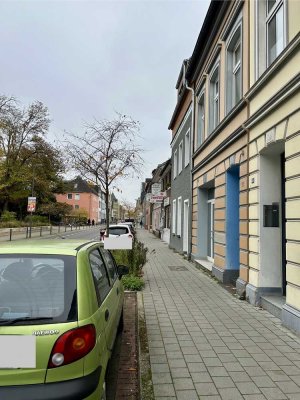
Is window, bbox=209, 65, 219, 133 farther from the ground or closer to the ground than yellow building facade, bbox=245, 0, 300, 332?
farther from the ground

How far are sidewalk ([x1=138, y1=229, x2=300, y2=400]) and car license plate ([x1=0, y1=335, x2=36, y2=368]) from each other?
163 centimetres

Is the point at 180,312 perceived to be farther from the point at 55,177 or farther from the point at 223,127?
the point at 55,177

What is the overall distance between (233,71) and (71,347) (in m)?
9.21

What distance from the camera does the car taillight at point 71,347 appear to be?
2496 millimetres

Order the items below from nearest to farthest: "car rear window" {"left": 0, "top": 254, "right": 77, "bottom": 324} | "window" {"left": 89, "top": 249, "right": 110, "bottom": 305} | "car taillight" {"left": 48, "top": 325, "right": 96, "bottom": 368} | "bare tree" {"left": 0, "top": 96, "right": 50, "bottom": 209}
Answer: "car taillight" {"left": 48, "top": 325, "right": 96, "bottom": 368}, "car rear window" {"left": 0, "top": 254, "right": 77, "bottom": 324}, "window" {"left": 89, "top": 249, "right": 110, "bottom": 305}, "bare tree" {"left": 0, "top": 96, "right": 50, "bottom": 209}

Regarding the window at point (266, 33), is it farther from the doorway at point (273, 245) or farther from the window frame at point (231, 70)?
the window frame at point (231, 70)

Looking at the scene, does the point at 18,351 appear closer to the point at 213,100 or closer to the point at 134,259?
the point at 134,259

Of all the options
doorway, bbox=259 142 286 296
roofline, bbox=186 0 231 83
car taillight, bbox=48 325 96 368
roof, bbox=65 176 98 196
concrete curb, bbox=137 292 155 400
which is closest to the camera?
car taillight, bbox=48 325 96 368

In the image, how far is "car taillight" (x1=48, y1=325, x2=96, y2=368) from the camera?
2496 millimetres

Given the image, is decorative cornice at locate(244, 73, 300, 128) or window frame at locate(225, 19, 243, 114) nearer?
decorative cornice at locate(244, 73, 300, 128)

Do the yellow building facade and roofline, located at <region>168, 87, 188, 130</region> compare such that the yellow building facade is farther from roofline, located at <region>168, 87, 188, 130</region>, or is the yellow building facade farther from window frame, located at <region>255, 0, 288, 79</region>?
roofline, located at <region>168, 87, 188, 130</region>

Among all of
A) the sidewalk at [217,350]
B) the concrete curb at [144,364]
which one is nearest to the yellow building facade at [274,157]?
the sidewalk at [217,350]

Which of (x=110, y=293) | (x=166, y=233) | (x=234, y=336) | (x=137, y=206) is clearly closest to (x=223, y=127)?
(x=234, y=336)

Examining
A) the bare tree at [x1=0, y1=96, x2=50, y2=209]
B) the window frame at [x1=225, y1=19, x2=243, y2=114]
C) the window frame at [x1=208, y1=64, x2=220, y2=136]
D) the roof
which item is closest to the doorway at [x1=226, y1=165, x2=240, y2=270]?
the window frame at [x1=225, y1=19, x2=243, y2=114]
